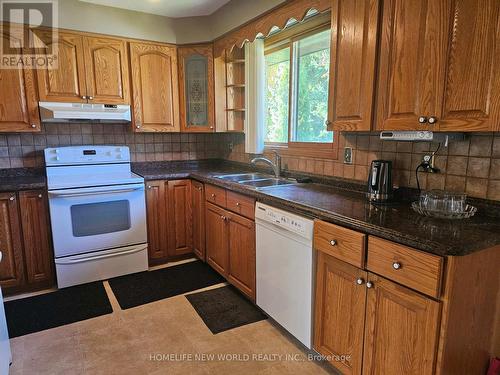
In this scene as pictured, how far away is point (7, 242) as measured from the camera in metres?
2.52

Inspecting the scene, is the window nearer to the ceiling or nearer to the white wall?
the white wall

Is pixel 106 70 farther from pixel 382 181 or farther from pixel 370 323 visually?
pixel 370 323

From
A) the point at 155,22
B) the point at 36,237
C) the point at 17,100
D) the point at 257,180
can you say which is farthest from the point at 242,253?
the point at 155,22

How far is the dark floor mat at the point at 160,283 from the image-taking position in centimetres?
257

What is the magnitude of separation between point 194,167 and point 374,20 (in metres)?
2.53

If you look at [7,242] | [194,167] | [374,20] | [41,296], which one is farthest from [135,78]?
[374,20]

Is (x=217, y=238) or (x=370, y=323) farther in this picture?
(x=217, y=238)

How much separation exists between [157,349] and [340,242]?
52.2 inches

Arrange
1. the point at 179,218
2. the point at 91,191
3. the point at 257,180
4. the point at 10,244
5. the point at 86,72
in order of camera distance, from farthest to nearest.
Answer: the point at 179,218 → the point at 86,72 → the point at 257,180 → the point at 91,191 → the point at 10,244

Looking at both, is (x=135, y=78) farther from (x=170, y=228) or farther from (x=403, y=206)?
(x=403, y=206)

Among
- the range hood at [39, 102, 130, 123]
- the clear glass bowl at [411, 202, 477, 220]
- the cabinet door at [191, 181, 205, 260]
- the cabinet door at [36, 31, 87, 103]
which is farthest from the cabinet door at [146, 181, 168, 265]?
the clear glass bowl at [411, 202, 477, 220]

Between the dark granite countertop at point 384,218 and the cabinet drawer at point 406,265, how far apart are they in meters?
0.03

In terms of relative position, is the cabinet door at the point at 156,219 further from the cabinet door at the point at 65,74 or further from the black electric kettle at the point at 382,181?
the black electric kettle at the point at 382,181

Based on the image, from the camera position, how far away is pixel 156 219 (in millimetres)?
3084
